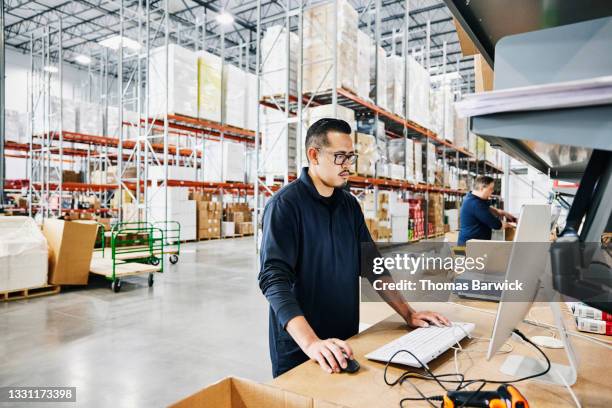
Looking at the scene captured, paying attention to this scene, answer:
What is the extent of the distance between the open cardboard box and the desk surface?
0.10 ft

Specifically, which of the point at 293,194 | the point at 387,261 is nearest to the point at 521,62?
the point at 293,194

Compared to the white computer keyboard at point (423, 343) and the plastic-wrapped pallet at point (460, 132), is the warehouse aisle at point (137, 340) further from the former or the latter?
the plastic-wrapped pallet at point (460, 132)

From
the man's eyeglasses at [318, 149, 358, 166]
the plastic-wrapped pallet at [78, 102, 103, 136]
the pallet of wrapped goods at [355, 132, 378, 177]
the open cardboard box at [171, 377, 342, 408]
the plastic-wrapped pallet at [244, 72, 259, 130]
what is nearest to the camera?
the open cardboard box at [171, 377, 342, 408]

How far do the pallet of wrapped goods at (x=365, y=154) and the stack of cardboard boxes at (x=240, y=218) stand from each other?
7082mm

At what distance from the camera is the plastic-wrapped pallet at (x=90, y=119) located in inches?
497

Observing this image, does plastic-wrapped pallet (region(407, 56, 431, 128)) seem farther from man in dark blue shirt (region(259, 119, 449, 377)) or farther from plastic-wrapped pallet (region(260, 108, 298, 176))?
man in dark blue shirt (region(259, 119, 449, 377))

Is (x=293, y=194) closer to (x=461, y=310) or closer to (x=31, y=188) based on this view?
(x=461, y=310)

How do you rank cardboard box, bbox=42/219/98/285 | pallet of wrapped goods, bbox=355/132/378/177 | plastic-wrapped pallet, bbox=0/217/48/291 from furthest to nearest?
pallet of wrapped goods, bbox=355/132/378/177 < cardboard box, bbox=42/219/98/285 < plastic-wrapped pallet, bbox=0/217/48/291

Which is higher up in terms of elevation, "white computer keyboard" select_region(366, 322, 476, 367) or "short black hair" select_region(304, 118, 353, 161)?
"short black hair" select_region(304, 118, 353, 161)

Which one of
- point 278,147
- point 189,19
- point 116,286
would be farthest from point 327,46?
point 189,19

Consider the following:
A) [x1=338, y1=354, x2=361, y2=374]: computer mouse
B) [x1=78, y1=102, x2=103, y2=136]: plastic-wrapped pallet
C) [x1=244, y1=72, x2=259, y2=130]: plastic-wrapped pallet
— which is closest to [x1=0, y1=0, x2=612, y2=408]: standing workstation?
[x1=338, y1=354, x2=361, y2=374]: computer mouse

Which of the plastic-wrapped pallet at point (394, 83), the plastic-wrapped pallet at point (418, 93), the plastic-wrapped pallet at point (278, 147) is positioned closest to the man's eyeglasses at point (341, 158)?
the plastic-wrapped pallet at point (278, 147)

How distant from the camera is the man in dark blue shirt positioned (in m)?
1.58

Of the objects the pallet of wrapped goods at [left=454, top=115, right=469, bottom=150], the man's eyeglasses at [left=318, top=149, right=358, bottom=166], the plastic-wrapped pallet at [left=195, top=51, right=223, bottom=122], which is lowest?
the man's eyeglasses at [left=318, top=149, right=358, bottom=166]
